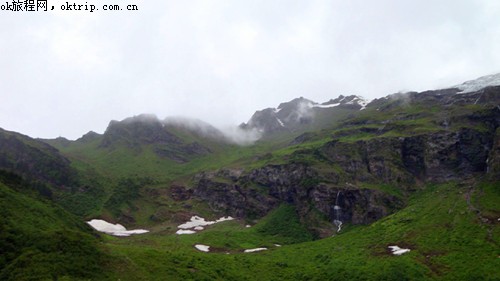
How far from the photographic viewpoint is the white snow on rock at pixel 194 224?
491 ft

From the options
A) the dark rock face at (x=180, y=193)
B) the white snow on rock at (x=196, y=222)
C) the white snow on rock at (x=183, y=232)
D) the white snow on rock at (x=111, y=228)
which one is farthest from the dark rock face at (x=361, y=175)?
the white snow on rock at (x=111, y=228)

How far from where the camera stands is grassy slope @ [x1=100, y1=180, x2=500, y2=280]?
8524cm

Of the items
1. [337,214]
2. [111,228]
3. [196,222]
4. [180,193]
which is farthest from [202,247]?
[180,193]

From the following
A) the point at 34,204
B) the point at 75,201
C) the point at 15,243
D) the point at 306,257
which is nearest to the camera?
the point at 15,243

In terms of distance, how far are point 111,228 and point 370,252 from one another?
94.2m

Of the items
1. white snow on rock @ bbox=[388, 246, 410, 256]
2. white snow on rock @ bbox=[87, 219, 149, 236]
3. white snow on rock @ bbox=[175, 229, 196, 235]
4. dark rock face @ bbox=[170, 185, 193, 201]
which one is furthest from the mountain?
white snow on rock @ bbox=[87, 219, 149, 236]

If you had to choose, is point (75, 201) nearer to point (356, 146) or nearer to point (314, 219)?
point (314, 219)

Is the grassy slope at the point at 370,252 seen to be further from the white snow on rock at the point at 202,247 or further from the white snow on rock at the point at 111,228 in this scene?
the white snow on rock at the point at 111,228

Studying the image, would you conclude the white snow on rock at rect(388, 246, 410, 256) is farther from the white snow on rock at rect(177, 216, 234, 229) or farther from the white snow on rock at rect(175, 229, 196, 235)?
the white snow on rock at rect(177, 216, 234, 229)

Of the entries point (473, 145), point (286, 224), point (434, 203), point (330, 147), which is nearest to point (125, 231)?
point (286, 224)

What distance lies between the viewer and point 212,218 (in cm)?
17000

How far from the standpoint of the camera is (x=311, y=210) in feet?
511

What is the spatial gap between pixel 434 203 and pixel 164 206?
10971 cm

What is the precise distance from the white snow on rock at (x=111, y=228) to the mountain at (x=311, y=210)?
16.0 ft
